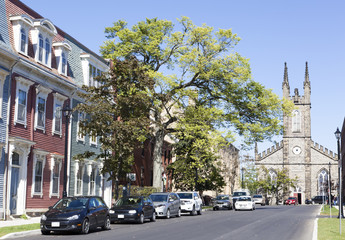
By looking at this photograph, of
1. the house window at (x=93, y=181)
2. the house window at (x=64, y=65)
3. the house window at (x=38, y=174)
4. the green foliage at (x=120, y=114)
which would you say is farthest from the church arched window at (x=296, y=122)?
the house window at (x=38, y=174)

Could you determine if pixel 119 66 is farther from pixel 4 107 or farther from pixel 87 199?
pixel 87 199

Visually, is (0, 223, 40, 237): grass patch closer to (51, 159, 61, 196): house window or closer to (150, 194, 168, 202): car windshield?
(51, 159, 61, 196): house window

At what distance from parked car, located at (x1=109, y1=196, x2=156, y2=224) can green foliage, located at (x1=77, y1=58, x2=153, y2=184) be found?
2.83 metres

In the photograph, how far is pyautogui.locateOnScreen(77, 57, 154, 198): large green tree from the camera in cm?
2641

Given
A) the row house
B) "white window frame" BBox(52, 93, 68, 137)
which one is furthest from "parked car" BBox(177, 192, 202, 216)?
"white window frame" BBox(52, 93, 68, 137)

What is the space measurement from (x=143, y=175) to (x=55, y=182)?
19.8 m

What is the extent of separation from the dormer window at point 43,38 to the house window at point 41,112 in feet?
7.19

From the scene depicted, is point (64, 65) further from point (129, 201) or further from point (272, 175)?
point (272, 175)

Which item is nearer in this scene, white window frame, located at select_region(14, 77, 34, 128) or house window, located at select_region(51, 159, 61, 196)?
white window frame, located at select_region(14, 77, 34, 128)

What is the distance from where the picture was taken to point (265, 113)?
1660 inches

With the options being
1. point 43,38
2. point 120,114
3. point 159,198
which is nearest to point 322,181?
point 159,198

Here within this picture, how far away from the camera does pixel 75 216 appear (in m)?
17.5

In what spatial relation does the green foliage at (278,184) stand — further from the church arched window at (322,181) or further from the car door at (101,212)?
the car door at (101,212)

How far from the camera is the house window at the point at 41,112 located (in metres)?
27.4
